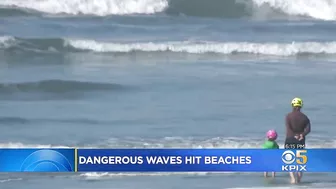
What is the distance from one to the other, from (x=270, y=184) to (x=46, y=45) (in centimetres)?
1782

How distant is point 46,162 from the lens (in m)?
14.7

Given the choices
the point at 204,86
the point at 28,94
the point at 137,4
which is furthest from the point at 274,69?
the point at 137,4

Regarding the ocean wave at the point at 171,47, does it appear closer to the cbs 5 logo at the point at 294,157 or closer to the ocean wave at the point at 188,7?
the ocean wave at the point at 188,7

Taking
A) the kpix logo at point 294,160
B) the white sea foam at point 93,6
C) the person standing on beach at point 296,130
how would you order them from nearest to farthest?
the kpix logo at point 294,160, the person standing on beach at point 296,130, the white sea foam at point 93,6

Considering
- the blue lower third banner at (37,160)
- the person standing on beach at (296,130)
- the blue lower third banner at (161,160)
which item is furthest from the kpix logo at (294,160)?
the blue lower third banner at (37,160)

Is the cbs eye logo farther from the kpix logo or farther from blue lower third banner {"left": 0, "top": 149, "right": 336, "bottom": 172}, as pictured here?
the kpix logo

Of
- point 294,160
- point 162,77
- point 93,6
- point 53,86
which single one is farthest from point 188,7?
point 294,160

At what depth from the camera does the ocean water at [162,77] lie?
19.3 meters

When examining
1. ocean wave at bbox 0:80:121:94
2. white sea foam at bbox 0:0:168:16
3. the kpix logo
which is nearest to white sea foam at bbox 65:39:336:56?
white sea foam at bbox 0:0:168:16

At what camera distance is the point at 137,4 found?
133 ft

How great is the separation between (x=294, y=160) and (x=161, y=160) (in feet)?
5.66

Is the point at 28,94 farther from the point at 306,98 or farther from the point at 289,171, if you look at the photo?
the point at 289,171

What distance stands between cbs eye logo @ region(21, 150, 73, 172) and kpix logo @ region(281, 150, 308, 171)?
108 inches

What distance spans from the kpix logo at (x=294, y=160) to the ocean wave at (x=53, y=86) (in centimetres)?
1102
